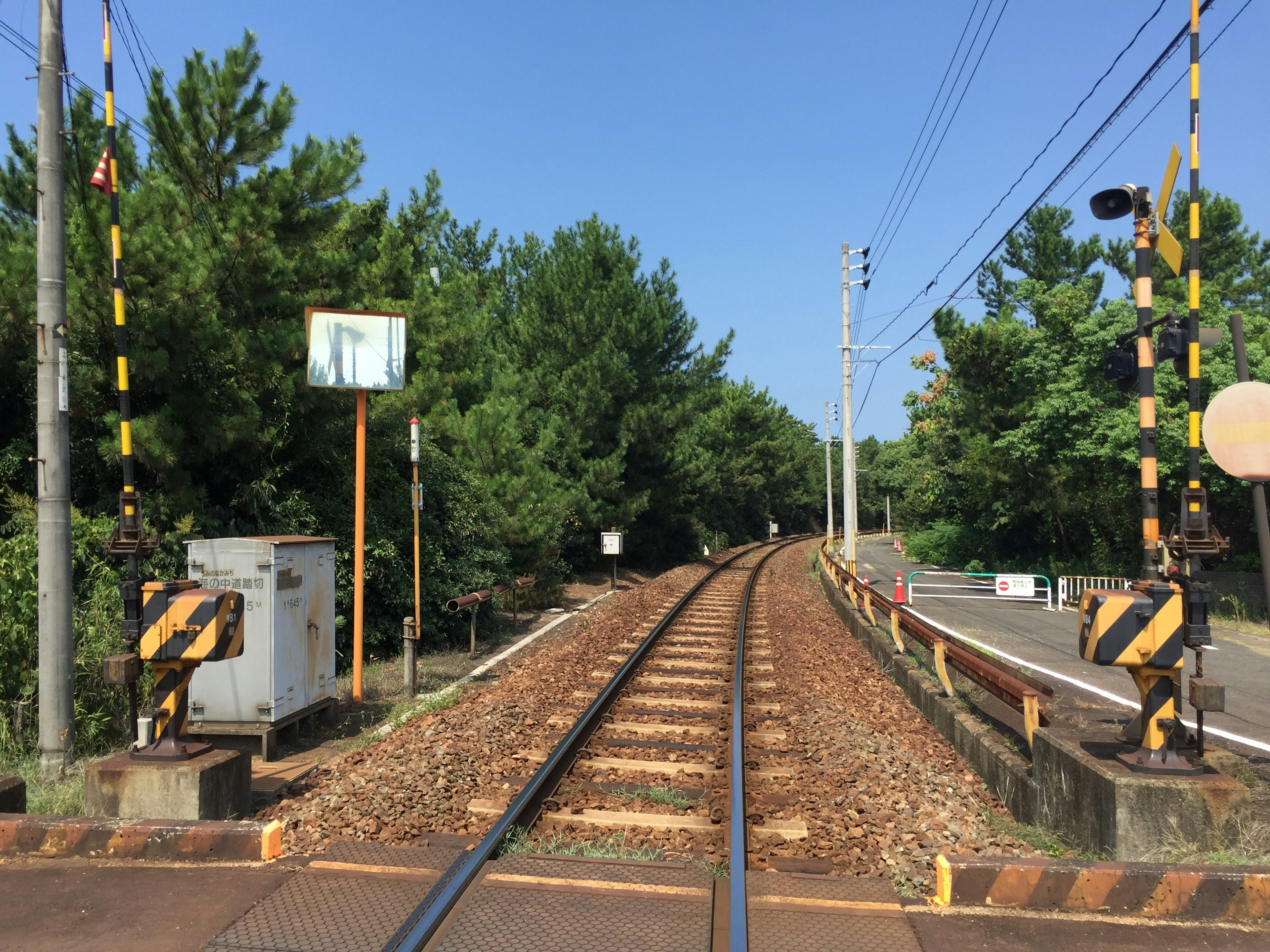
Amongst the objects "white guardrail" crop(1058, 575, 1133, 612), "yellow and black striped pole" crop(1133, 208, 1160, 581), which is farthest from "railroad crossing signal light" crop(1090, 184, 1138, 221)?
"white guardrail" crop(1058, 575, 1133, 612)

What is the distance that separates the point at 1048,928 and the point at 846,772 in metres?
2.75

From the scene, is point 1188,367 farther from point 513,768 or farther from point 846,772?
point 513,768

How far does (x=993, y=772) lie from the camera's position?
6367 mm

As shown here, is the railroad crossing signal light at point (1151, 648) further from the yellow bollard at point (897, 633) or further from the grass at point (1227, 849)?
the yellow bollard at point (897, 633)

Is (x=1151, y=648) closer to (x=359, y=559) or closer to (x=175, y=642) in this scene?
(x=175, y=642)

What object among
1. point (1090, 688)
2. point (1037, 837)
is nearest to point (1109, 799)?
point (1037, 837)

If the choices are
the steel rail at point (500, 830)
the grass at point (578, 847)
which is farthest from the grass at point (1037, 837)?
the steel rail at point (500, 830)

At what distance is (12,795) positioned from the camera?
16.1ft

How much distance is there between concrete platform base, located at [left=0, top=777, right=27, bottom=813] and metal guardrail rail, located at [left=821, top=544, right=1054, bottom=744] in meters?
6.01

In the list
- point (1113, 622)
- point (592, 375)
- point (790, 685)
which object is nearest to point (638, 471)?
point (592, 375)

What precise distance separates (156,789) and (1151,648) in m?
5.47

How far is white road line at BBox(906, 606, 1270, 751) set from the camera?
7777mm

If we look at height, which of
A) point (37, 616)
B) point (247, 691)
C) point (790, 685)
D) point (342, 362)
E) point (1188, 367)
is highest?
point (342, 362)

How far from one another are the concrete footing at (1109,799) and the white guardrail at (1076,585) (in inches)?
540
